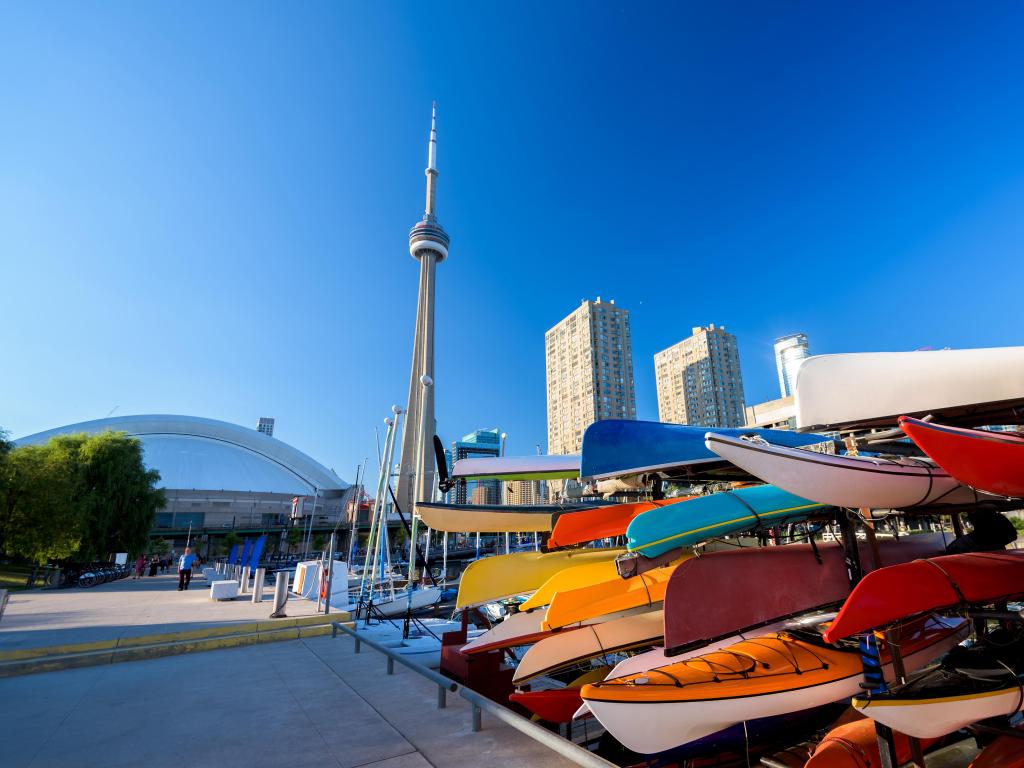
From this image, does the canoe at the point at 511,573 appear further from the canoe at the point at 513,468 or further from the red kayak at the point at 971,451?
the red kayak at the point at 971,451

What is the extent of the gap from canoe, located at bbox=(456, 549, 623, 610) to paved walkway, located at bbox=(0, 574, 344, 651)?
524 centimetres

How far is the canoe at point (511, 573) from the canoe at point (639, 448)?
167 centimetres

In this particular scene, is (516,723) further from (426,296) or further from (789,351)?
(789,351)

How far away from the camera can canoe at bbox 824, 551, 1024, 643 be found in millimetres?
3398

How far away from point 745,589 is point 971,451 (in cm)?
196

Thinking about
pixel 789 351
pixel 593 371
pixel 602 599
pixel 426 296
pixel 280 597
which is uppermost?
pixel 789 351

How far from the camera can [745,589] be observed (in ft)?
14.3

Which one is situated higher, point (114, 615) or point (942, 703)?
point (942, 703)

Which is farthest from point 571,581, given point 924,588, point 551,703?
point 924,588

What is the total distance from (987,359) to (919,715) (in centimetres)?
287

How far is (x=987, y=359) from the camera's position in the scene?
4.27 m

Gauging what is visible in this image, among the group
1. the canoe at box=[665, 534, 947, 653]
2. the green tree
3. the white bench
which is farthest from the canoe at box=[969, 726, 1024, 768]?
the green tree

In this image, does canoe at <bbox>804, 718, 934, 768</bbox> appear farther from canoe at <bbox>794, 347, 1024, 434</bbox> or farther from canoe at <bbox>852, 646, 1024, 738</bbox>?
canoe at <bbox>794, 347, 1024, 434</bbox>

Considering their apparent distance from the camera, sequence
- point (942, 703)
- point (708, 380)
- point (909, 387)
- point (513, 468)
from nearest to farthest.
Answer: point (942, 703), point (909, 387), point (513, 468), point (708, 380)
